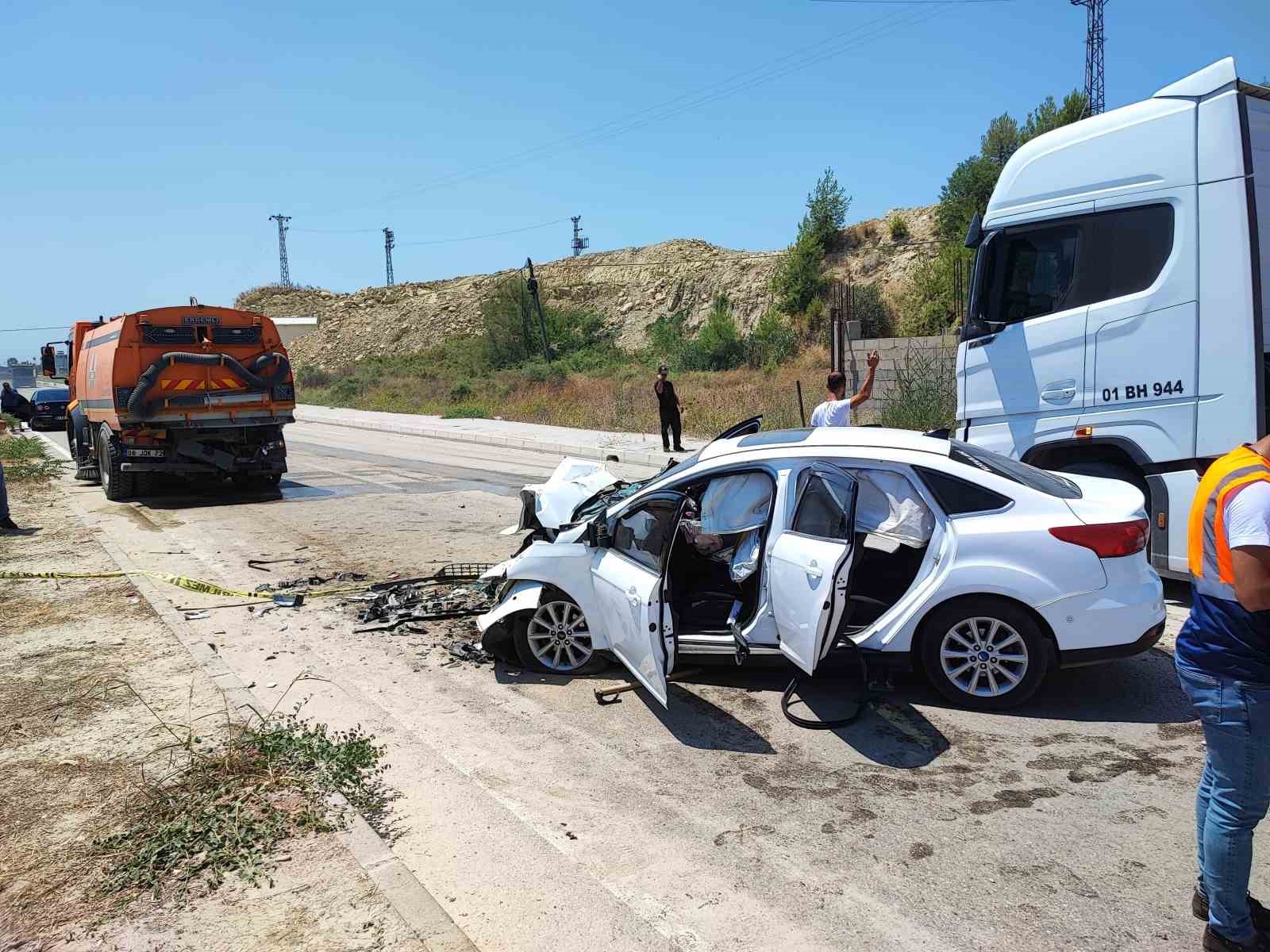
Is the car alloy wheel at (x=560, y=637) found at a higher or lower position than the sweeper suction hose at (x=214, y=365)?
lower

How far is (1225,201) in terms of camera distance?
7.13 metres

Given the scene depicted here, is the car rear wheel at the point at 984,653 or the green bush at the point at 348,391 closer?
the car rear wheel at the point at 984,653

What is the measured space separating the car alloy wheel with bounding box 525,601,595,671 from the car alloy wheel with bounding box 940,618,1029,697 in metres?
2.19

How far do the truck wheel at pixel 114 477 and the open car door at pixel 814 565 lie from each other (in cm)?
1273

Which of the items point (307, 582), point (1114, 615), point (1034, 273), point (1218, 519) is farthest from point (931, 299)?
point (1218, 519)

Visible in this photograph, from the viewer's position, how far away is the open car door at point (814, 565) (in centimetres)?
494

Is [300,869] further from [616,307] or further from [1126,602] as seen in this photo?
[616,307]

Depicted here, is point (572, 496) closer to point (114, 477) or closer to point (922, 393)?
point (114, 477)

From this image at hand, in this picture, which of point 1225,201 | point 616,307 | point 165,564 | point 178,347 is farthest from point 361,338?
point 1225,201

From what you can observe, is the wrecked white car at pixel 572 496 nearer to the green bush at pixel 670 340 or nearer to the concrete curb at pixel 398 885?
the concrete curb at pixel 398 885

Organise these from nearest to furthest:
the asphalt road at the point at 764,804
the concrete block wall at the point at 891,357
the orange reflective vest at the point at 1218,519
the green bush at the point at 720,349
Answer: the orange reflective vest at the point at 1218,519, the asphalt road at the point at 764,804, the concrete block wall at the point at 891,357, the green bush at the point at 720,349

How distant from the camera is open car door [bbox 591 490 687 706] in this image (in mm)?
5133

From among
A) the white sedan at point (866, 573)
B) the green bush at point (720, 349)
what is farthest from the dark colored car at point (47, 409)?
the white sedan at point (866, 573)

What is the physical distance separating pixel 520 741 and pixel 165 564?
6585 millimetres
